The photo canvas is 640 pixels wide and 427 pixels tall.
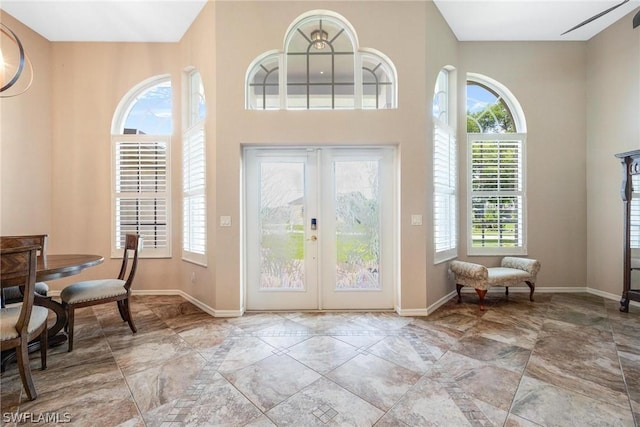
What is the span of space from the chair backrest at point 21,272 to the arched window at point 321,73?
249 cm

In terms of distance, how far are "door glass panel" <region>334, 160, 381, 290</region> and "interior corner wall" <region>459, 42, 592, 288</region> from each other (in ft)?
5.32

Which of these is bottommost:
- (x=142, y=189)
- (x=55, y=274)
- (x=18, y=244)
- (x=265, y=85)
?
(x=55, y=274)

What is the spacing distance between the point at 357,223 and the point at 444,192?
1.31m

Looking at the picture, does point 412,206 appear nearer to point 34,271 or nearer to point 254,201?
point 254,201

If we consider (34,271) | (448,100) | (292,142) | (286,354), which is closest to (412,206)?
(292,142)

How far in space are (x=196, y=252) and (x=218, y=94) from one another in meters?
2.03

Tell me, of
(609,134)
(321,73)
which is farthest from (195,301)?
(609,134)

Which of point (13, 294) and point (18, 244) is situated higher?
point (18, 244)

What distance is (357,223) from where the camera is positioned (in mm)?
3377

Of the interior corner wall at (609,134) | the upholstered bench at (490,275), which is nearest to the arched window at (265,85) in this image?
the upholstered bench at (490,275)

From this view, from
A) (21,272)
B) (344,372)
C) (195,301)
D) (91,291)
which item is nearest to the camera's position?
(21,272)

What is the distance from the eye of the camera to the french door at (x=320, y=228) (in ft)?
11.0

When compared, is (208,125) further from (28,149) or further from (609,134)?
(609,134)

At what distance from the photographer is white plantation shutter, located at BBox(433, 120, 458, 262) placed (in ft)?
11.6
